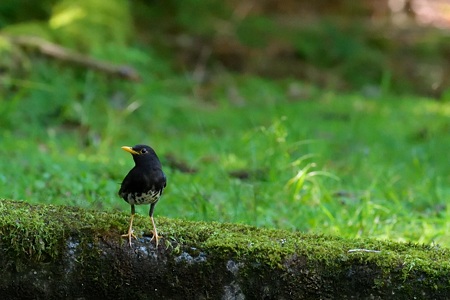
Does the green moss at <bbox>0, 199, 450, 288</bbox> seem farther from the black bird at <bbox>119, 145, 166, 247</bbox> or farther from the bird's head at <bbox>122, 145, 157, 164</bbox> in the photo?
the bird's head at <bbox>122, 145, 157, 164</bbox>

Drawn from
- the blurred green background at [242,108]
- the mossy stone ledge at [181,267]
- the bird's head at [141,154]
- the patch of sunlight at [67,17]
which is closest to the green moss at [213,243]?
the mossy stone ledge at [181,267]

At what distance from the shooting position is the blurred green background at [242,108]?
5500 mm

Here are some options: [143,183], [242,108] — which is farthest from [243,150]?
[143,183]

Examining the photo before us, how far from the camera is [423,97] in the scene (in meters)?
12.0

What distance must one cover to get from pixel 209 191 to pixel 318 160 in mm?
1500

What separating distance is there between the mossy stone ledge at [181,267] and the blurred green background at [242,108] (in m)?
1.35

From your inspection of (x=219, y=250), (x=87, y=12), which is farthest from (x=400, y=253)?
(x=87, y=12)

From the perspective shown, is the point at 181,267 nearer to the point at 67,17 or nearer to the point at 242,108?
the point at 242,108

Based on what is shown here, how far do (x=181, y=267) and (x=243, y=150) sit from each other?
426cm

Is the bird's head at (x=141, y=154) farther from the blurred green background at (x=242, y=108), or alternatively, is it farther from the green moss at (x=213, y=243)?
the blurred green background at (x=242, y=108)

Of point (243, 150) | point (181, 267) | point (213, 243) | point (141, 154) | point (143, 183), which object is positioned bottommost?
point (181, 267)

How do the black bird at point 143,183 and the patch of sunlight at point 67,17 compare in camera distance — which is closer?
the black bird at point 143,183

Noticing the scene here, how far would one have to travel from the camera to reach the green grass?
17.4ft

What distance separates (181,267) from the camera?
3301 millimetres
